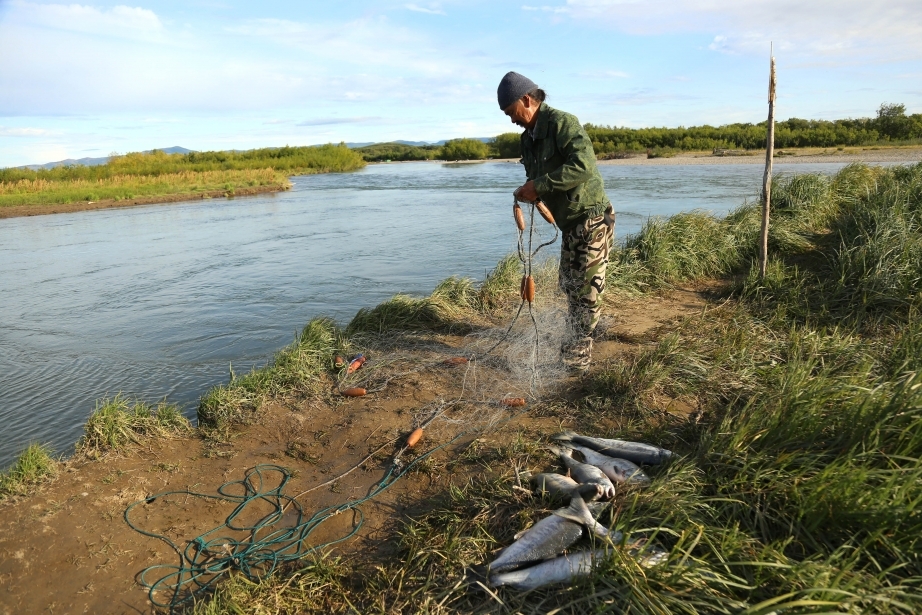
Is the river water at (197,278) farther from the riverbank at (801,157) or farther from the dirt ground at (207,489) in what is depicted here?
the riverbank at (801,157)

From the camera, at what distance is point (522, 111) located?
4371mm

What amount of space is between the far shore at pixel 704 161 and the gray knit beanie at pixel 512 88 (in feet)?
77.2

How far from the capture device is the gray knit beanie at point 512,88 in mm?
4258

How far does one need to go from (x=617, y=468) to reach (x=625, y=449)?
0.21 meters

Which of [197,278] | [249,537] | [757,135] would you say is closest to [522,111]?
[249,537]

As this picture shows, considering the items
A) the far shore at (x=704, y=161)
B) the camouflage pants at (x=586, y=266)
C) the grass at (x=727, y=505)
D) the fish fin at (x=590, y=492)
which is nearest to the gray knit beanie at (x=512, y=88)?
the camouflage pants at (x=586, y=266)

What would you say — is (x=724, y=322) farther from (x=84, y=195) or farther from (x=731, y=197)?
(x=84, y=195)

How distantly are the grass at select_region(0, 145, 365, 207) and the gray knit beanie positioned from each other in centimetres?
2965

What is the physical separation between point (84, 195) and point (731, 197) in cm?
2802

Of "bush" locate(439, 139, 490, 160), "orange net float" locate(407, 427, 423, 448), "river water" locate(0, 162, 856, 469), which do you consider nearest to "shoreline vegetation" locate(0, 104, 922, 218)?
"river water" locate(0, 162, 856, 469)

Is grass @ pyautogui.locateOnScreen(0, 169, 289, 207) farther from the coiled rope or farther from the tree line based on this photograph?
the coiled rope

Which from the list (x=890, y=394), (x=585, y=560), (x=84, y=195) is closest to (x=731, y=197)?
(x=890, y=394)

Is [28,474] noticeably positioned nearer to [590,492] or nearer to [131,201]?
[590,492]

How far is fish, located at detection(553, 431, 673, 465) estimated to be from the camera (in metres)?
3.24
